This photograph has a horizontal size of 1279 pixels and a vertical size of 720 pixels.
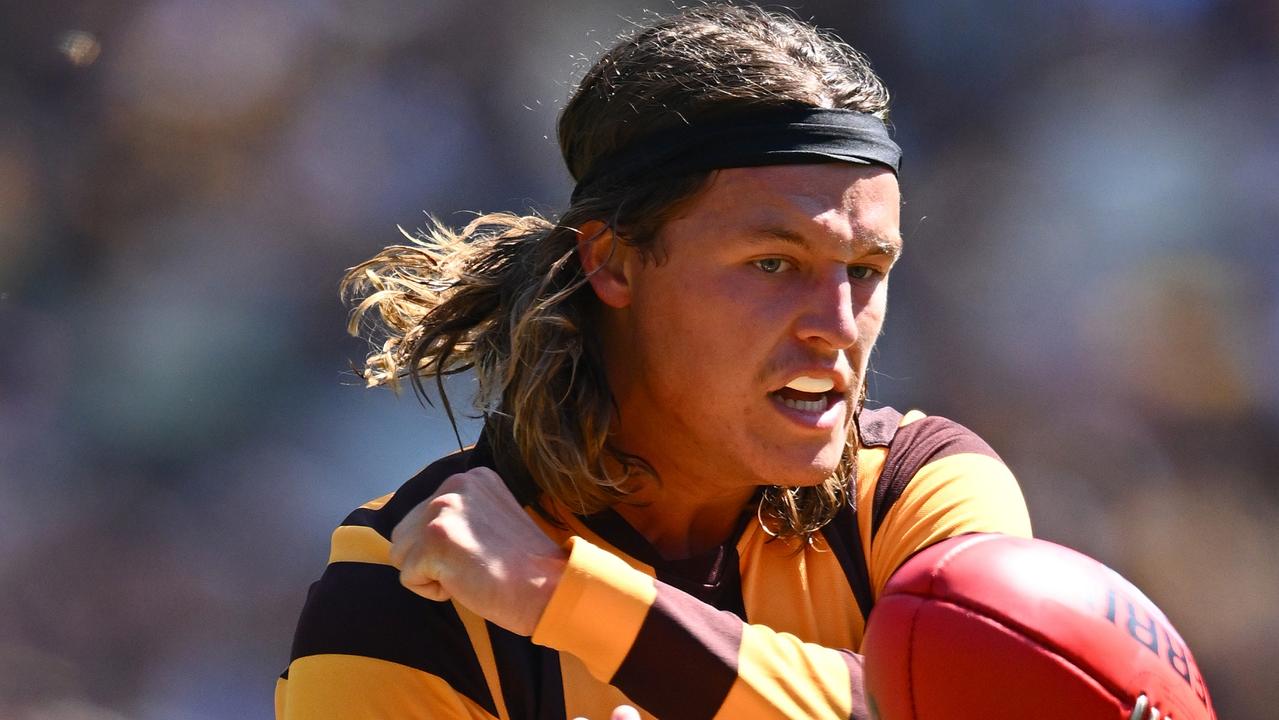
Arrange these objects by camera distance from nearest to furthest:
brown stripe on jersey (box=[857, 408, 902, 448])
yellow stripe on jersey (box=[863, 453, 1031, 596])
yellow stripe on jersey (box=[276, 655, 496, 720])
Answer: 1. yellow stripe on jersey (box=[276, 655, 496, 720])
2. yellow stripe on jersey (box=[863, 453, 1031, 596])
3. brown stripe on jersey (box=[857, 408, 902, 448])

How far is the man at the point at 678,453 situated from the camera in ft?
6.81

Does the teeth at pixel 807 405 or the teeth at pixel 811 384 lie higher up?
the teeth at pixel 811 384

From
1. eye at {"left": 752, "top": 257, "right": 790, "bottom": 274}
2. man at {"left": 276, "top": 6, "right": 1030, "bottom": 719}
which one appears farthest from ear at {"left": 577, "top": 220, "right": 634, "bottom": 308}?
eye at {"left": 752, "top": 257, "right": 790, "bottom": 274}

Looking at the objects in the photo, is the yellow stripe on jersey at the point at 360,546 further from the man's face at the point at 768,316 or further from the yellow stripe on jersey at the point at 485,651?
the man's face at the point at 768,316

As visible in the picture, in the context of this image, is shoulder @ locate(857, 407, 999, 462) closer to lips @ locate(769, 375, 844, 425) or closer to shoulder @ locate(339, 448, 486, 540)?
lips @ locate(769, 375, 844, 425)

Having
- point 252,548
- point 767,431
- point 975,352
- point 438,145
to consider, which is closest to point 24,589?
point 252,548

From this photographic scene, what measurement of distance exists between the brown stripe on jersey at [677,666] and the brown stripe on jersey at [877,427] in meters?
0.73

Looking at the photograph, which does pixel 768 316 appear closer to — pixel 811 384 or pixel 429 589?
pixel 811 384

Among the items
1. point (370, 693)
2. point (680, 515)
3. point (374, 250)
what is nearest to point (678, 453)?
point (680, 515)

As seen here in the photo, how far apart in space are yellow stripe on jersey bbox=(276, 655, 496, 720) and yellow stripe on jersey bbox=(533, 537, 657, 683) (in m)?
0.28

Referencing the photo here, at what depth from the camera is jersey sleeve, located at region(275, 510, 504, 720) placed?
7.21ft

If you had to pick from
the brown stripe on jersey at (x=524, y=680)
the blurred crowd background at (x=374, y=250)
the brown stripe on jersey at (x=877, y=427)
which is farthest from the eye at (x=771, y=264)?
the blurred crowd background at (x=374, y=250)

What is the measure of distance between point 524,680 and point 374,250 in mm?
2473

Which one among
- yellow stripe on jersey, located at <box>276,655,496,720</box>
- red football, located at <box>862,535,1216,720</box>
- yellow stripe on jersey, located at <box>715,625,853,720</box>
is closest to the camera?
red football, located at <box>862,535,1216,720</box>
